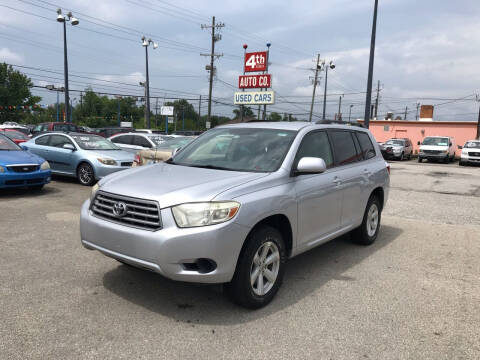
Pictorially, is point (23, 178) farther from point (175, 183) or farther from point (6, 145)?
point (175, 183)

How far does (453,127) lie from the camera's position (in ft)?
132

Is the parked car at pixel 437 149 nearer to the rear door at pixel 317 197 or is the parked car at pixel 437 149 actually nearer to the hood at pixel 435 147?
the hood at pixel 435 147

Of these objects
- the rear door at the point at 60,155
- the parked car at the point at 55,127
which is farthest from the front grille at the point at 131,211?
the parked car at the point at 55,127

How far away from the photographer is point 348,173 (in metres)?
4.88

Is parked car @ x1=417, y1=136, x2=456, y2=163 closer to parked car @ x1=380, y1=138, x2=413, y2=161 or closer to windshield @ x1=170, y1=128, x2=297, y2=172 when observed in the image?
parked car @ x1=380, y1=138, x2=413, y2=161

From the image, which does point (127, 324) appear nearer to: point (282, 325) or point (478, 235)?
point (282, 325)

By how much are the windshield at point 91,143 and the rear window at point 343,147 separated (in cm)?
797

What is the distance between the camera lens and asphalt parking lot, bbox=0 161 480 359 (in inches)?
114

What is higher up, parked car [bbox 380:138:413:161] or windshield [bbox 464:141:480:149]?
windshield [bbox 464:141:480:149]

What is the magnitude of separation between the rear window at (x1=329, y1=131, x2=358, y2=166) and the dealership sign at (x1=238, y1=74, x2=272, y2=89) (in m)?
24.6

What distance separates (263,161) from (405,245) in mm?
3148

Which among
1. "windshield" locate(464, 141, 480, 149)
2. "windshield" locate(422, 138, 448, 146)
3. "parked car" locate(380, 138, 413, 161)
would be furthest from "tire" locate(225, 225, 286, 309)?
"windshield" locate(422, 138, 448, 146)

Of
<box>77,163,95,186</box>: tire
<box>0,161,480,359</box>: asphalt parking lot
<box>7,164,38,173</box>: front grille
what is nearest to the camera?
<box>0,161,480,359</box>: asphalt parking lot

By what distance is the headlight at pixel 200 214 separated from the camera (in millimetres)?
3119
